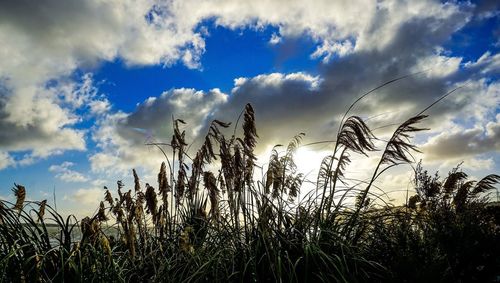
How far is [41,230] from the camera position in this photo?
475cm

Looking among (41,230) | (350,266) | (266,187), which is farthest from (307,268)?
(41,230)

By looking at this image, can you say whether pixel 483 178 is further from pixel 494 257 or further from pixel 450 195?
pixel 494 257

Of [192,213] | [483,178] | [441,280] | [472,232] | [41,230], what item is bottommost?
[441,280]

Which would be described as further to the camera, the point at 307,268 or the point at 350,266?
the point at 350,266

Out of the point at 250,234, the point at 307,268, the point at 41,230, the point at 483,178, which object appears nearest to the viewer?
the point at 307,268

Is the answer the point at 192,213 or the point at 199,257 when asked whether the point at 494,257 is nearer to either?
the point at 199,257

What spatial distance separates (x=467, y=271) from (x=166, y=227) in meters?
4.37

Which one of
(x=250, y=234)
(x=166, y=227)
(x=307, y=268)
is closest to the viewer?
(x=307, y=268)

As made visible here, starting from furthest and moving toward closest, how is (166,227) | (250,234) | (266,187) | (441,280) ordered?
(166,227), (266,187), (250,234), (441,280)

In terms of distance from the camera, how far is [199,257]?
4840mm

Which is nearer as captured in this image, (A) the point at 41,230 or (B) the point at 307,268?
(B) the point at 307,268

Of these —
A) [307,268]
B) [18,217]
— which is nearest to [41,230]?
[18,217]

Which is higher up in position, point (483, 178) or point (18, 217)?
point (483, 178)

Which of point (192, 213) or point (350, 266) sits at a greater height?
point (192, 213)
